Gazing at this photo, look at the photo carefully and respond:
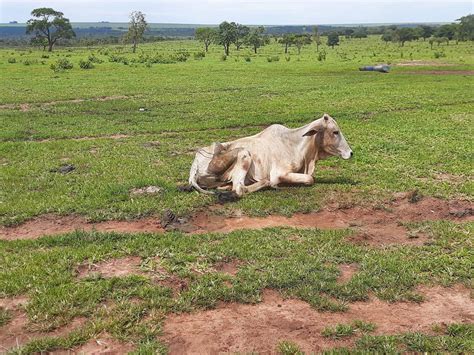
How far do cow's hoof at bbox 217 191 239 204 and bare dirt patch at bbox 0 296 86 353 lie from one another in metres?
4.55

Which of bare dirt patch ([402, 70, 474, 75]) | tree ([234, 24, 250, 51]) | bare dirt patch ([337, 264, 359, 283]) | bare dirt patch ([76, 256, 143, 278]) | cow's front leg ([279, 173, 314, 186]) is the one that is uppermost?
tree ([234, 24, 250, 51])

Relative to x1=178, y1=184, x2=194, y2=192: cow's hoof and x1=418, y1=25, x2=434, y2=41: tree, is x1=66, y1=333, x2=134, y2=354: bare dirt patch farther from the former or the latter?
x1=418, y1=25, x2=434, y2=41: tree

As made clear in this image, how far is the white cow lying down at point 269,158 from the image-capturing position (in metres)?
10.5

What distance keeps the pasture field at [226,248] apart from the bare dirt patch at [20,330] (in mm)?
22

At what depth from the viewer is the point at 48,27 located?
315 feet

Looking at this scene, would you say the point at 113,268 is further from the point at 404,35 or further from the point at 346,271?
the point at 404,35

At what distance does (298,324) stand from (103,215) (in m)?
4.86

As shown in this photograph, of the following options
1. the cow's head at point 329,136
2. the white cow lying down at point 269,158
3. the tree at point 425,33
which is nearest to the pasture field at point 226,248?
the white cow lying down at point 269,158

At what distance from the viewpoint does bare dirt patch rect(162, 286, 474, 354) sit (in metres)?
5.54

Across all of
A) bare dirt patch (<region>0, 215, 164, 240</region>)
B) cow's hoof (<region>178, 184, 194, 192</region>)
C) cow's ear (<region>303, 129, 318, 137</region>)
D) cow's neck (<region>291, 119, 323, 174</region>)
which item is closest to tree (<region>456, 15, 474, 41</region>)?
cow's neck (<region>291, 119, 323, 174</region>)

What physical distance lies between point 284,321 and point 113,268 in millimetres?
2599

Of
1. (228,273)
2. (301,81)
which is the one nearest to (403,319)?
(228,273)

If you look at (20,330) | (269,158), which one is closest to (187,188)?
(269,158)

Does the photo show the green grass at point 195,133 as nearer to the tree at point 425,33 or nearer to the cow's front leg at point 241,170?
the cow's front leg at point 241,170
